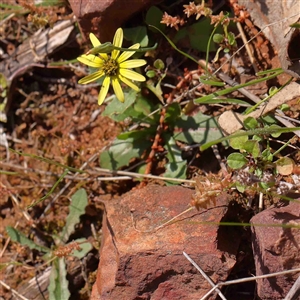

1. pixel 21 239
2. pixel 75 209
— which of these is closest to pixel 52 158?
pixel 75 209

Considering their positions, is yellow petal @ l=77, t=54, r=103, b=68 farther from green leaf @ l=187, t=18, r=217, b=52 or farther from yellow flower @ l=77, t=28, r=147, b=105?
green leaf @ l=187, t=18, r=217, b=52

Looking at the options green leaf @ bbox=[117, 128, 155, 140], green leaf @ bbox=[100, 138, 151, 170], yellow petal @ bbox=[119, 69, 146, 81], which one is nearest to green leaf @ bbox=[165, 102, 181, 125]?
green leaf @ bbox=[117, 128, 155, 140]

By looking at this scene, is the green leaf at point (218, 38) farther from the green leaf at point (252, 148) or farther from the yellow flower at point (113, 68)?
the green leaf at point (252, 148)

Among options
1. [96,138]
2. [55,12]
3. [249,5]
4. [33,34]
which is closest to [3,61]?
[33,34]

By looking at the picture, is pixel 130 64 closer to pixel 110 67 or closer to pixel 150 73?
pixel 110 67

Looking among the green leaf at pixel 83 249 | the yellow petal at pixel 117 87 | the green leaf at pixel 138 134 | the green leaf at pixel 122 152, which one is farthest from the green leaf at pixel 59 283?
the yellow petal at pixel 117 87
